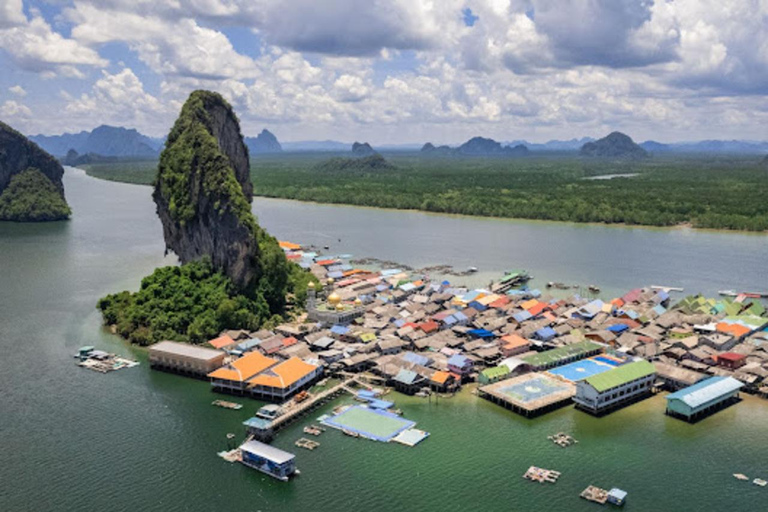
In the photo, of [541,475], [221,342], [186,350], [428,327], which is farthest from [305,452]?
[428,327]

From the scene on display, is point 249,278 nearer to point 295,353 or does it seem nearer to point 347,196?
point 295,353

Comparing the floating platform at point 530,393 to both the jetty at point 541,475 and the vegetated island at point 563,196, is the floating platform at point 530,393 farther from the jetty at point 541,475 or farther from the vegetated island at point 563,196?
the vegetated island at point 563,196

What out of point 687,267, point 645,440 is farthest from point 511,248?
point 645,440

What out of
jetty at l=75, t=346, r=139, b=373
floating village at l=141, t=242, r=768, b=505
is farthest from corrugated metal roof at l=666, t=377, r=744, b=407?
jetty at l=75, t=346, r=139, b=373

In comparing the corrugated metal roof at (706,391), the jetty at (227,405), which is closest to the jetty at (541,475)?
the corrugated metal roof at (706,391)

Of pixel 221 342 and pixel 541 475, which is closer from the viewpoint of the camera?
pixel 541 475

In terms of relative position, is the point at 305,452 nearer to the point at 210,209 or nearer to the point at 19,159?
the point at 210,209

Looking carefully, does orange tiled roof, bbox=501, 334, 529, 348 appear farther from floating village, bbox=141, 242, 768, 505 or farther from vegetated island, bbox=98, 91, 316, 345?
vegetated island, bbox=98, 91, 316, 345
